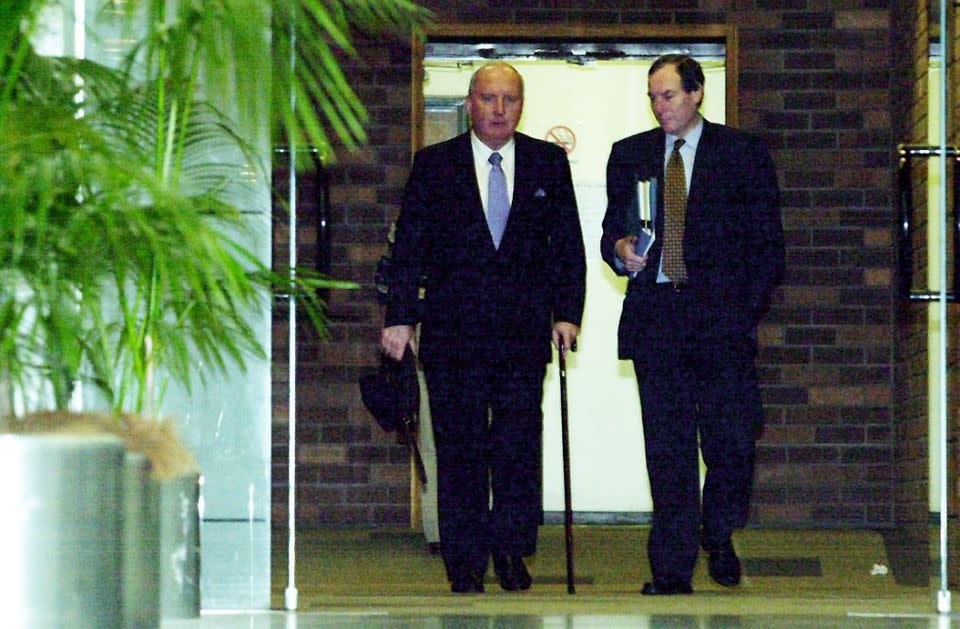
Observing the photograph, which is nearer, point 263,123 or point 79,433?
point 79,433

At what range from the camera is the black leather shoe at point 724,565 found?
496 centimetres

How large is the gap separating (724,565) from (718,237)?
92 cm

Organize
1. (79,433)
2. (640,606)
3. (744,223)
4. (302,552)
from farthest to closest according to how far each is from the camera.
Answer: (302,552)
(744,223)
(640,606)
(79,433)

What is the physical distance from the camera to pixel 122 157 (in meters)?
2.55

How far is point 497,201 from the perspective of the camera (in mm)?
4969

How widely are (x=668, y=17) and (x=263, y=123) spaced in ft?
16.4

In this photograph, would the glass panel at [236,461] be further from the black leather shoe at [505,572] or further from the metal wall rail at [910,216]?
the metal wall rail at [910,216]

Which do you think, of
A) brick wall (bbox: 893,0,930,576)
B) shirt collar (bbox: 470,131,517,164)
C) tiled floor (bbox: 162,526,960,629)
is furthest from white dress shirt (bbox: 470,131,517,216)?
brick wall (bbox: 893,0,930,576)

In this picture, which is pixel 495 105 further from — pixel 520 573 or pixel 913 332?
pixel 913 332

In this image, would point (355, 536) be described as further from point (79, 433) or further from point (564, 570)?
point (79, 433)

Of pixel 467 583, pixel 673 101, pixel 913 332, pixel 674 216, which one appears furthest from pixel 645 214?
pixel 913 332

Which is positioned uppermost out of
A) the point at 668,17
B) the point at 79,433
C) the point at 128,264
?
the point at 668,17

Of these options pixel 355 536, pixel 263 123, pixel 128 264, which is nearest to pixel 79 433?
pixel 128 264

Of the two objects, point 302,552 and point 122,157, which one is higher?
point 122,157
